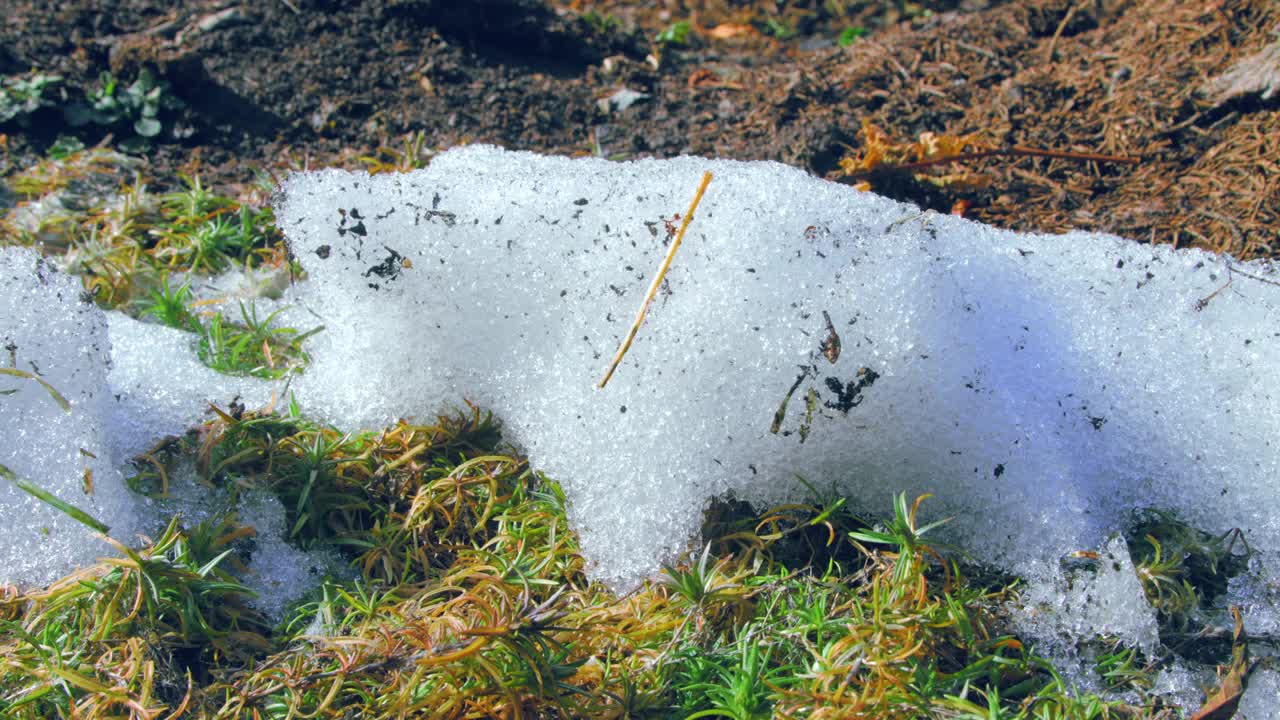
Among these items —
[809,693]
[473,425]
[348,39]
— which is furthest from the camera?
[348,39]

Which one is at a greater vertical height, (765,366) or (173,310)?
(765,366)

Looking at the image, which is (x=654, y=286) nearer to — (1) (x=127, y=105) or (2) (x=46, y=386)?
(2) (x=46, y=386)

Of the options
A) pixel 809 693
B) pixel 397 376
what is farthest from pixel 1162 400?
pixel 397 376

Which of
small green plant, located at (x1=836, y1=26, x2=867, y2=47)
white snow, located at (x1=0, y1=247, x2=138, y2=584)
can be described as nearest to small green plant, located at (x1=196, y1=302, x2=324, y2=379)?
white snow, located at (x1=0, y1=247, x2=138, y2=584)

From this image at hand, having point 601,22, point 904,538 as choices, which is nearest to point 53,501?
point 904,538

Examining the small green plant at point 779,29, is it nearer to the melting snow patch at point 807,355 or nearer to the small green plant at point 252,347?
the melting snow patch at point 807,355

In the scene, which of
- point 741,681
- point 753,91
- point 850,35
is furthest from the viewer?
point 850,35

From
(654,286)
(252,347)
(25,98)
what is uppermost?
(654,286)

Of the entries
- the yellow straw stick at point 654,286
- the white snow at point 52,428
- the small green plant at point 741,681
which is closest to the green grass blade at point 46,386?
the white snow at point 52,428

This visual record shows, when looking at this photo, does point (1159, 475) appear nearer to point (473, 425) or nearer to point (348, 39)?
point (473, 425)
